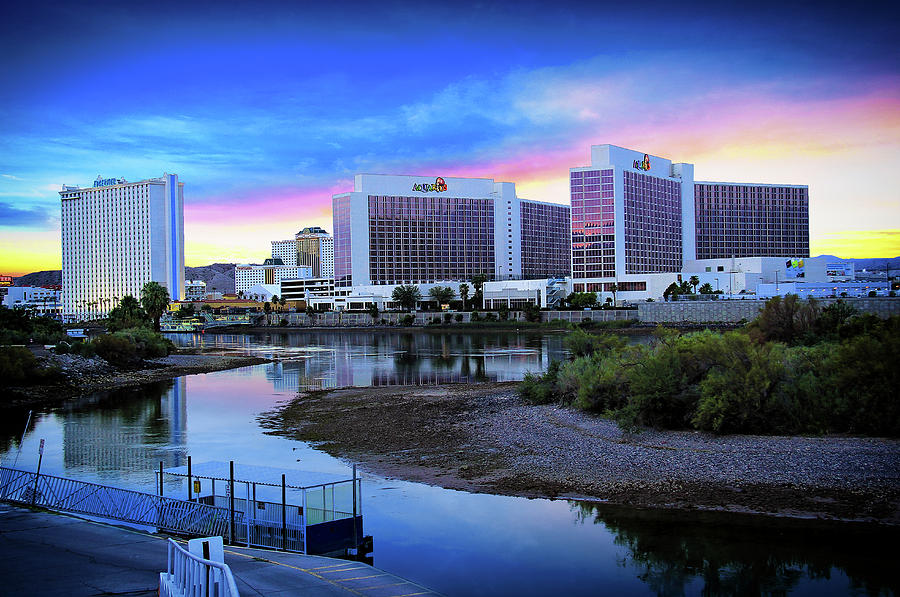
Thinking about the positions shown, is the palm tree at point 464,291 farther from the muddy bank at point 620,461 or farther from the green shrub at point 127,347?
the muddy bank at point 620,461

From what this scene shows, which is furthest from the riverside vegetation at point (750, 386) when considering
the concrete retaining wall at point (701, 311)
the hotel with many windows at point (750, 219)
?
the hotel with many windows at point (750, 219)

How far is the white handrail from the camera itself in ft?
30.7

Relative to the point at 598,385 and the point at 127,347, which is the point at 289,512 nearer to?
the point at 598,385

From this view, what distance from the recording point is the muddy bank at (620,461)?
20969 millimetres

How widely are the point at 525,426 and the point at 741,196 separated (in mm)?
162212

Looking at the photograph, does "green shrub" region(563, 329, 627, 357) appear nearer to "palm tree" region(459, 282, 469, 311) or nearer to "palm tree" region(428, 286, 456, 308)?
"palm tree" region(428, 286, 456, 308)

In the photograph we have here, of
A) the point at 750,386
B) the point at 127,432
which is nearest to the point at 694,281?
the point at 750,386

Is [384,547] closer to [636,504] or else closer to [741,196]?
[636,504]

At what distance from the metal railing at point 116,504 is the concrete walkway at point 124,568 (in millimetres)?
1151

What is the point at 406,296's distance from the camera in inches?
6540

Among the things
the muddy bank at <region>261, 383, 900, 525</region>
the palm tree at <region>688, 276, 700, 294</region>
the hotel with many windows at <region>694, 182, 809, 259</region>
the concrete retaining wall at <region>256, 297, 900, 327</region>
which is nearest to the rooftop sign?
the concrete retaining wall at <region>256, 297, 900, 327</region>

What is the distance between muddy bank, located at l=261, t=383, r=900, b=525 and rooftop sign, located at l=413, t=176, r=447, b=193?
147 metres

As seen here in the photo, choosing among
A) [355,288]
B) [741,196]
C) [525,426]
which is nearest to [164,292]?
[355,288]

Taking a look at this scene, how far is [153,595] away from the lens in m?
12.4
